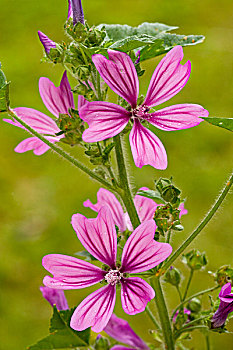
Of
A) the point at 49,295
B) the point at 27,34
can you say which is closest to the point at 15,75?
the point at 27,34

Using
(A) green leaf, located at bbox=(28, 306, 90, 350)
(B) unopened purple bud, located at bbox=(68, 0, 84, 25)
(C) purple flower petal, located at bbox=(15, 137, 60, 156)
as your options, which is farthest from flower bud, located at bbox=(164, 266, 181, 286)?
(B) unopened purple bud, located at bbox=(68, 0, 84, 25)

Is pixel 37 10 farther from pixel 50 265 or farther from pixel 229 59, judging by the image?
pixel 50 265

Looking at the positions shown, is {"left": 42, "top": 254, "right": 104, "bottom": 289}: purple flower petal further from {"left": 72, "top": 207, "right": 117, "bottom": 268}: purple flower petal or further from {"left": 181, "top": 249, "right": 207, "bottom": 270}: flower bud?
{"left": 181, "top": 249, "right": 207, "bottom": 270}: flower bud

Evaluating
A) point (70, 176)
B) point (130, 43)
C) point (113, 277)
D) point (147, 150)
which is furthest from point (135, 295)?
point (70, 176)

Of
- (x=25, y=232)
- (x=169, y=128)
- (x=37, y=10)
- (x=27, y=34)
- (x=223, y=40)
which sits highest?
(x=37, y=10)

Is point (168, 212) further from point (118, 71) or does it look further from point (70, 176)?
point (70, 176)

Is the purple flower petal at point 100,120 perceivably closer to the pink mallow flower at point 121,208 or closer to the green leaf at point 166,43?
the green leaf at point 166,43

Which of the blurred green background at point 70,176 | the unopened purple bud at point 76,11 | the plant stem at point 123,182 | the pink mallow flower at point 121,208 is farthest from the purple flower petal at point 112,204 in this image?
the blurred green background at point 70,176

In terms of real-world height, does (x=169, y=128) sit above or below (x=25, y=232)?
below
